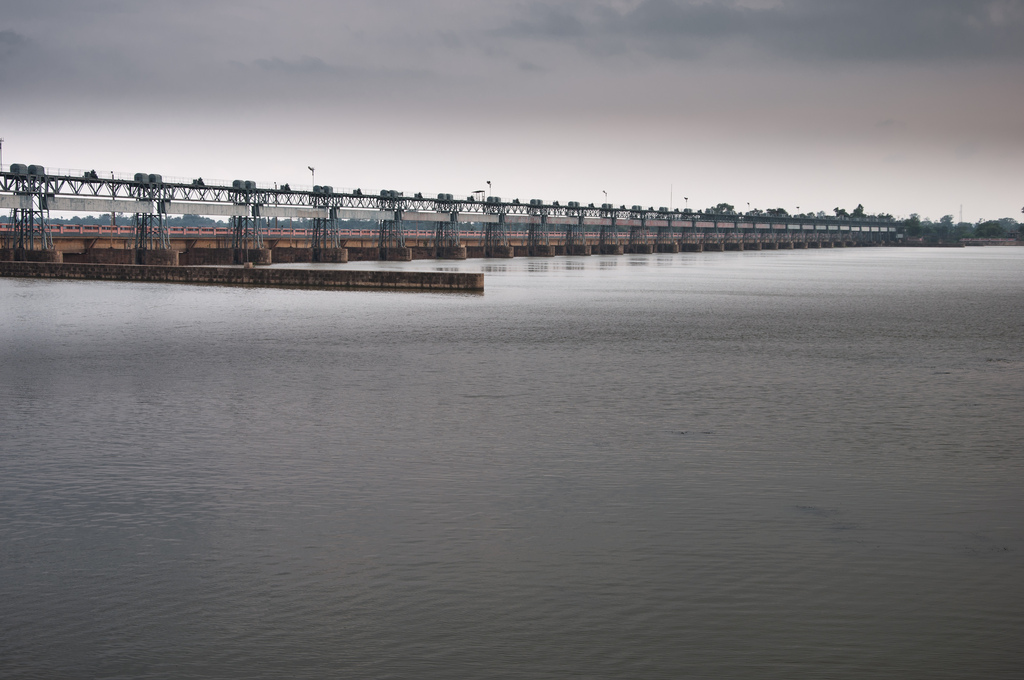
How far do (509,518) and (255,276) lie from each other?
58.2 metres

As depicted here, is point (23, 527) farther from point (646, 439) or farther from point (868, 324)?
point (868, 324)

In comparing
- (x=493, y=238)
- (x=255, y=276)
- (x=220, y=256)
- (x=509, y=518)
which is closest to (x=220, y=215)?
(x=220, y=256)

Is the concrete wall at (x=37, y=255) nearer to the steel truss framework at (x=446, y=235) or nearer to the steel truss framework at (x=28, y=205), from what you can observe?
the steel truss framework at (x=28, y=205)

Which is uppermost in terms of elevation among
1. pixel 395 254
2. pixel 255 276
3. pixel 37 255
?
pixel 395 254

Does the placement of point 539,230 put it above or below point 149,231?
above

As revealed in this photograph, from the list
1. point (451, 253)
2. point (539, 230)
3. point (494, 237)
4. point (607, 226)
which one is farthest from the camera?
point (607, 226)

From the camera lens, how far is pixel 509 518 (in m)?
12.1

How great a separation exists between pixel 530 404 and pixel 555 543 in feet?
32.1

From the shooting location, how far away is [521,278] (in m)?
90.9

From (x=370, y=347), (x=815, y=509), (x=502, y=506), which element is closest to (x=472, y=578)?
(x=502, y=506)

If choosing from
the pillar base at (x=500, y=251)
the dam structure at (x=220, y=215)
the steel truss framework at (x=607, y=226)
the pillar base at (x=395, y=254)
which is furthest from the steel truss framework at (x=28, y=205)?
the steel truss framework at (x=607, y=226)

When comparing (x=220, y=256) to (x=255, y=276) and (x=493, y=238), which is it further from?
(x=493, y=238)

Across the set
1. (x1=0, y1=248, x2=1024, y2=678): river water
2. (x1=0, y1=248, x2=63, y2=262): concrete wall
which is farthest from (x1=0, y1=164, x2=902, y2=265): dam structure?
(x1=0, y1=248, x2=1024, y2=678): river water

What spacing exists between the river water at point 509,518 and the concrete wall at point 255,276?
34962 millimetres
